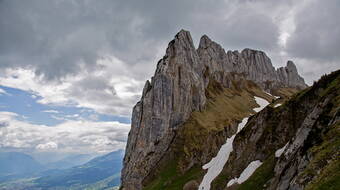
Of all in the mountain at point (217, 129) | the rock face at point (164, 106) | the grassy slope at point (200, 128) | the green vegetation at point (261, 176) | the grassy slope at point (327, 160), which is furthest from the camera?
the rock face at point (164, 106)

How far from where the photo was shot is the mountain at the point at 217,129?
3112cm

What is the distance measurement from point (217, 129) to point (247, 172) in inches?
1369

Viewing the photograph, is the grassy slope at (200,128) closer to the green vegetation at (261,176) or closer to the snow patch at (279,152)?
the green vegetation at (261,176)

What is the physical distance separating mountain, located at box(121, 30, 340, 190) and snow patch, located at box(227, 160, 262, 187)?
0.23m

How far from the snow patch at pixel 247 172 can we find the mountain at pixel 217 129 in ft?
0.76

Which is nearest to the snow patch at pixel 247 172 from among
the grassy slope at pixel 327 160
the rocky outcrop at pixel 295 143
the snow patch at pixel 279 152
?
the rocky outcrop at pixel 295 143

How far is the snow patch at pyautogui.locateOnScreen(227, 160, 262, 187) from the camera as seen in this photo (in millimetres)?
46469

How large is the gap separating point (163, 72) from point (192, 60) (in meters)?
17.3

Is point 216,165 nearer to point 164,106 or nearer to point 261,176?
point 261,176

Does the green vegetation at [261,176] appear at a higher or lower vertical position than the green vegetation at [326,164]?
lower

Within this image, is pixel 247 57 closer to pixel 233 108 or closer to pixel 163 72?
pixel 233 108

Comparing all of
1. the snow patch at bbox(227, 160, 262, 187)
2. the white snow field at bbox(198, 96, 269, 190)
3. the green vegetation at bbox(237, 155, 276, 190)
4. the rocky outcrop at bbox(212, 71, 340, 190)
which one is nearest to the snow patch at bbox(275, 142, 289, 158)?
the rocky outcrop at bbox(212, 71, 340, 190)

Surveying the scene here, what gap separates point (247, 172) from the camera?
47500 mm

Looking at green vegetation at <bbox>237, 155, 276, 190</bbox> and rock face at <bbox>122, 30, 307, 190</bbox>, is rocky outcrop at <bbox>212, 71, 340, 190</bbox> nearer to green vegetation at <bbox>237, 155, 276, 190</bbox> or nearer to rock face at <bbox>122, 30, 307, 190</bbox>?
green vegetation at <bbox>237, 155, 276, 190</bbox>
